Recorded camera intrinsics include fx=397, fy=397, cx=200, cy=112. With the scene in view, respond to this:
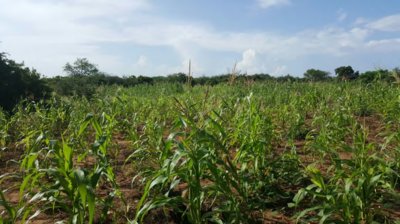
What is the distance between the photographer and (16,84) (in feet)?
33.5

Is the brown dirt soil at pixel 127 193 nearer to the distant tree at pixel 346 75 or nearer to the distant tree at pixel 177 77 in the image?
the distant tree at pixel 346 75

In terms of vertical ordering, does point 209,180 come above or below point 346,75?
below

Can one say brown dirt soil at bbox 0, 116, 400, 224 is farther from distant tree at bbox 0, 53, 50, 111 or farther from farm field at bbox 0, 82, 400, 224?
distant tree at bbox 0, 53, 50, 111

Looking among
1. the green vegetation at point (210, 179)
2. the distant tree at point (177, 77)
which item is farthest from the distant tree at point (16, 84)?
the distant tree at point (177, 77)

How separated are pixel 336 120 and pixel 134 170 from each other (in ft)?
7.22

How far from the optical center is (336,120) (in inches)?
167

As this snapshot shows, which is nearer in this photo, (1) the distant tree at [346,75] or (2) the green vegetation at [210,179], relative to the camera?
(2) the green vegetation at [210,179]

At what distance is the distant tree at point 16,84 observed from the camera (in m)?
9.65

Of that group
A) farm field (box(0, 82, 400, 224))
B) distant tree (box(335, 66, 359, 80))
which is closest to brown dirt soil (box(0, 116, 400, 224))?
farm field (box(0, 82, 400, 224))

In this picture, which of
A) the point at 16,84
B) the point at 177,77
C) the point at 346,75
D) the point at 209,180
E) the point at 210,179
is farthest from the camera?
the point at 177,77

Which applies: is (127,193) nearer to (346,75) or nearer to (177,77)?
(346,75)

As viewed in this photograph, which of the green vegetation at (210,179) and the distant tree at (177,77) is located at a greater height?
the distant tree at (177,77)

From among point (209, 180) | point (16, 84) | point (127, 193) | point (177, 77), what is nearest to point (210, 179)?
point (209, 180)

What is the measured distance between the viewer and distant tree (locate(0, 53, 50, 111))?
31.7 feet
